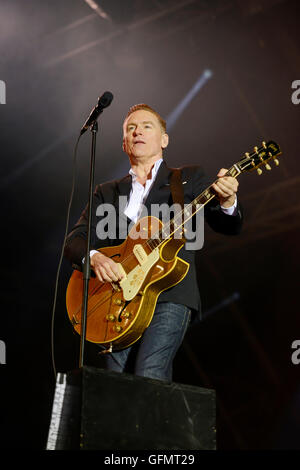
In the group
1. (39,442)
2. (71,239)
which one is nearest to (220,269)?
(39,442)

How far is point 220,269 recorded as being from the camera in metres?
7.17

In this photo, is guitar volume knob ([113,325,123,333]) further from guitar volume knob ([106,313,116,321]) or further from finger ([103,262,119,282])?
finger ([103,262,119,282])

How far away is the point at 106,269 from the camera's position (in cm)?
273

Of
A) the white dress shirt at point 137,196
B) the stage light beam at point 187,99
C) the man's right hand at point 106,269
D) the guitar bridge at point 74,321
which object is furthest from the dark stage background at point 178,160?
the man's right hand at point 106,269

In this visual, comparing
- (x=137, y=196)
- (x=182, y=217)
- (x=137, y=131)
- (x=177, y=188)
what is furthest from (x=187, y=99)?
(x=182, y=217)

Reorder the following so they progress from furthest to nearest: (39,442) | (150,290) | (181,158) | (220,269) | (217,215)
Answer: (220,269) < (181,158) < (39,442) < (217,215) < (150,290)

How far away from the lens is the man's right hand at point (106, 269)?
2.71 m

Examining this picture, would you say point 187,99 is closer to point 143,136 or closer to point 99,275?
point 143,136

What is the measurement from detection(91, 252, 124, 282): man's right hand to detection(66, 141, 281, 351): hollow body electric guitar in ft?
0.15

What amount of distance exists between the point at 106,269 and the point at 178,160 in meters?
4.06

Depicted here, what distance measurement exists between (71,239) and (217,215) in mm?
862

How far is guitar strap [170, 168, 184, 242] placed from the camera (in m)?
2.83

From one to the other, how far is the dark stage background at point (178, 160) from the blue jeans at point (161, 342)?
3.56 meters
